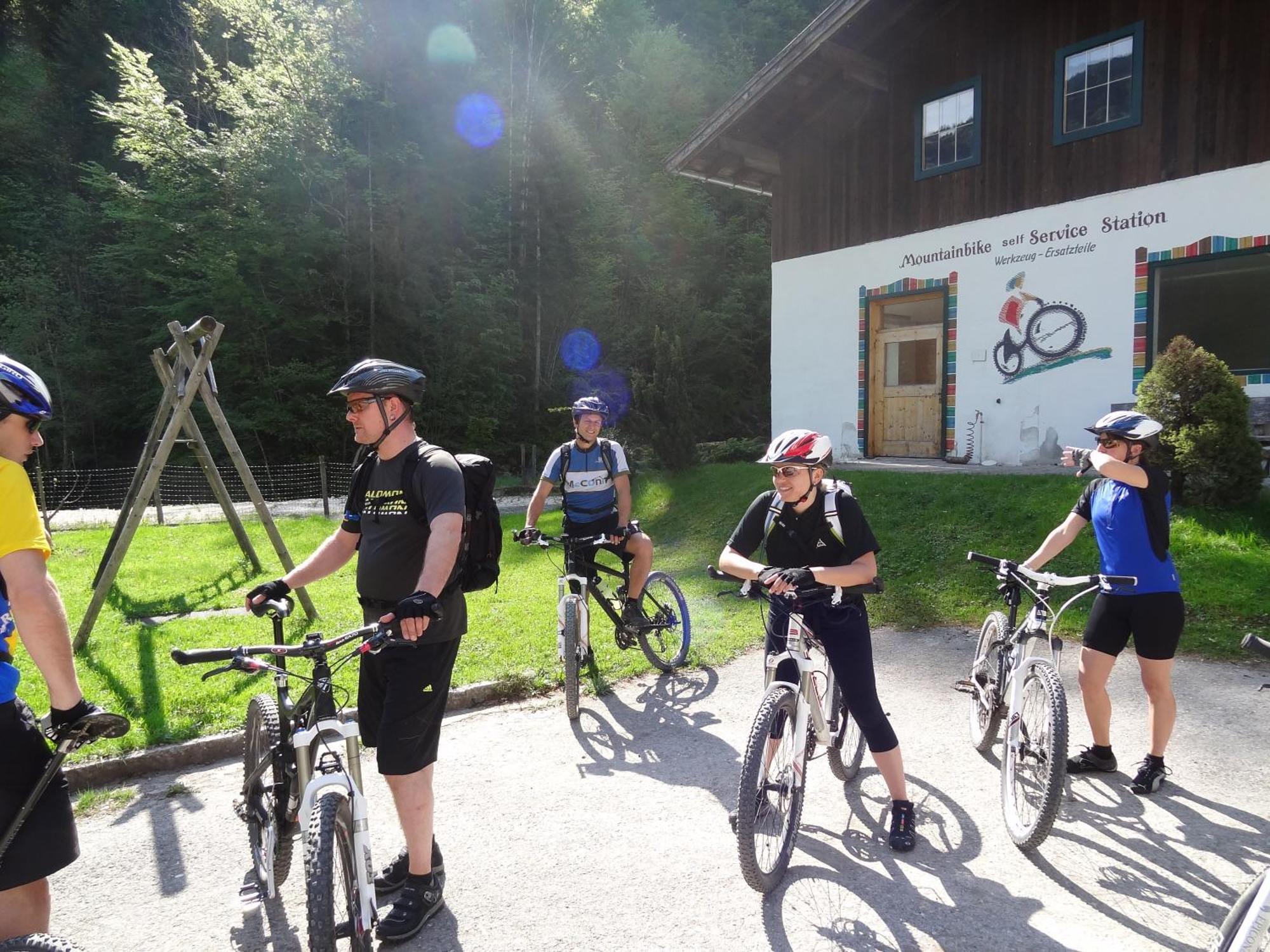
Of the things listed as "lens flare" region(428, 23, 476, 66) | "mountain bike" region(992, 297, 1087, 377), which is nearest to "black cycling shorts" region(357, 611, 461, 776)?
"mountain bike" region(992, 297, 1087, 377)

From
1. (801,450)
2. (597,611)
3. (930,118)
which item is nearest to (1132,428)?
(801,450)

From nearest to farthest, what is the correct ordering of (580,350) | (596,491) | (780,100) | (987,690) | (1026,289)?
1. (987,690)
2. (596,491)
3. (1026,289)
4. (780,100)
5. (580,350)

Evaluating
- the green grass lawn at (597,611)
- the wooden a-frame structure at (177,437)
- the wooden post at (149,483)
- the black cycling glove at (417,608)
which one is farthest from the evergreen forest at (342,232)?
the black cycling glove at (417,608)

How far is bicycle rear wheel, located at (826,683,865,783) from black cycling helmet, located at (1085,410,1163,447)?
1.85m

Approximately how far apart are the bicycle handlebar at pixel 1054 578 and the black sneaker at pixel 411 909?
9.44 feet

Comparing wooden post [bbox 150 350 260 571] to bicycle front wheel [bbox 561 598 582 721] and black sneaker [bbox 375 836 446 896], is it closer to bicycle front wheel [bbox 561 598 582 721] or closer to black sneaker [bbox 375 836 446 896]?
bicycle front wheel [bbox 561 598 582 721]

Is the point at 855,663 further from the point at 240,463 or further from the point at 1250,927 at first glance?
the point at 240,463

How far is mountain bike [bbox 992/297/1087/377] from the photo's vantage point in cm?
1160

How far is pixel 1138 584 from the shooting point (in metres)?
4.07

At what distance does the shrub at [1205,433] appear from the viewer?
8305 mm

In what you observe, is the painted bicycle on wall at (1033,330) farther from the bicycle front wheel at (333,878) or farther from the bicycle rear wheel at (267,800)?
the bicycle front wheel at (333,878)

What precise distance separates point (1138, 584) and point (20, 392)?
4.63 m

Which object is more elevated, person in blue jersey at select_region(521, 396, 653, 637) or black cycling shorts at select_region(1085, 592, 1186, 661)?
person in blue jersey at select_region(521, 396, 653, 637)

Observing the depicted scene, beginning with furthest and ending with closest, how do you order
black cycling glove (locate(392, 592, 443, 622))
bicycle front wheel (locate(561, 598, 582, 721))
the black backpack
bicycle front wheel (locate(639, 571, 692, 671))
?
bicycle front wheel (locate(639, 571, 692, 671))
bicycle front wheel (locate(561, 598, 582, 721))
the black backpack
black cycling glove (locate(392, 592, 443, 622))
